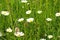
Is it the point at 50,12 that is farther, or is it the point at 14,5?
the point at 14,5

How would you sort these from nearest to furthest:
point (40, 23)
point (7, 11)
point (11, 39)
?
point (11, 39), point (40, 23), point (7, 11)

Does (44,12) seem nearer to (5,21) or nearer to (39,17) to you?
(39,17)

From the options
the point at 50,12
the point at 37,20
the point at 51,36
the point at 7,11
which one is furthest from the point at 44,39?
the point at 7,11

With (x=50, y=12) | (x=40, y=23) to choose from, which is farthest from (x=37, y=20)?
(x=50, y=12)

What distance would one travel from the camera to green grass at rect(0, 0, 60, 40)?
238 centimetres

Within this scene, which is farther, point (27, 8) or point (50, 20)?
point (27, 8)

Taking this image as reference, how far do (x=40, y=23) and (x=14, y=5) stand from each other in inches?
19.6

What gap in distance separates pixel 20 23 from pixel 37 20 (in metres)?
0.18

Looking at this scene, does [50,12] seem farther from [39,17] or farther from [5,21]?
[5,21]

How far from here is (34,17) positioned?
8.50 feet

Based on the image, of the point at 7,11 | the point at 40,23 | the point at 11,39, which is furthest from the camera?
the point at 7,11

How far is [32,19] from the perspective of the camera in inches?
98.7

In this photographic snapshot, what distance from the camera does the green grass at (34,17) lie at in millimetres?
2379

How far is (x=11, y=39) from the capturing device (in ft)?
7.60
